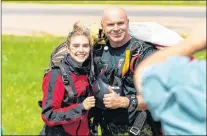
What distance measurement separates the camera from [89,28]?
4715mm

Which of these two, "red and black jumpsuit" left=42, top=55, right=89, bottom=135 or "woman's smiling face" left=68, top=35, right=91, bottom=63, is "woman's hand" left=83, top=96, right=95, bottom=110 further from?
"woman's smiling face" left=68, top=35, right=91, bottom=63

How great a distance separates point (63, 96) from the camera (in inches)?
180

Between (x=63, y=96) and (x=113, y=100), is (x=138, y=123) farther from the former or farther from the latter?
(x=63, y=96)

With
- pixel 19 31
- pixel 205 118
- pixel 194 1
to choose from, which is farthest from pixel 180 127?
pixel 194 1

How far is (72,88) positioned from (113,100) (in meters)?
0.29

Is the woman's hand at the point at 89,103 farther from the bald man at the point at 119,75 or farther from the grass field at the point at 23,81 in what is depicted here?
the grass field at the point at 23,81

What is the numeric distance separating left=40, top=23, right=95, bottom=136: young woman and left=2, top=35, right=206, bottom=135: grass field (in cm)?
331

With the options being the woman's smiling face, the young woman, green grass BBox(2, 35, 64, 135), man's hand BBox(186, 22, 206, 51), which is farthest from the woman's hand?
green grass BBox(2, 35, 64, 135)

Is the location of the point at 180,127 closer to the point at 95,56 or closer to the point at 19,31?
the point at 95,56

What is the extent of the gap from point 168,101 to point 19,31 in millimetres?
17511

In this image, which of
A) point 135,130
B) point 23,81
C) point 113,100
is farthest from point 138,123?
point 23,81

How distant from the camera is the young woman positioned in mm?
4539

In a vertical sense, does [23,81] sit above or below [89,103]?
below

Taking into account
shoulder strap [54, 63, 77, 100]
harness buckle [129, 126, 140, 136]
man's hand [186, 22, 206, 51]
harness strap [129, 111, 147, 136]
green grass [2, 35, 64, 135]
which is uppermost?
man's hand [186, 22, 206, 51]
